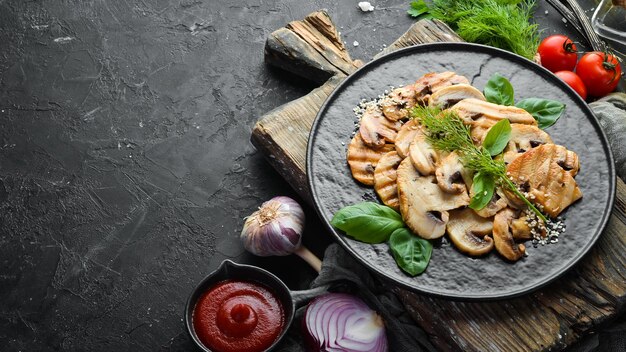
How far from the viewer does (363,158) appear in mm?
3820

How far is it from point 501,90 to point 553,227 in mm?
808

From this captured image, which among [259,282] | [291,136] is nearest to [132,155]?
[291,136]

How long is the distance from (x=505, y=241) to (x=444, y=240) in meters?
0.29

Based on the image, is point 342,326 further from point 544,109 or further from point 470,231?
point 544,109

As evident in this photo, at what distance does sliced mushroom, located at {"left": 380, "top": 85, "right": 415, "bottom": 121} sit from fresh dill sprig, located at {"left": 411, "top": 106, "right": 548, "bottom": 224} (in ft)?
0.39

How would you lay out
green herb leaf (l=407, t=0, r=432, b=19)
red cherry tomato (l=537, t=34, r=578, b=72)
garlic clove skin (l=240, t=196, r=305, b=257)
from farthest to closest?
1. green herb leaf (l=407, t=0, r=432, b=19)
2. red cherry tomato (l=537, t=34, r=578, b=72)
3. garlic clove skin (l=240, t=196, r=305, b=257)

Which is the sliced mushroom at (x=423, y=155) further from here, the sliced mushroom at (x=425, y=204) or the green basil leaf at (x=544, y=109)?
the green basil leaf at (x=544, y=109)

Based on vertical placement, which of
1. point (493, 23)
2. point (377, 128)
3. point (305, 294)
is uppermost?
point (493, 23)

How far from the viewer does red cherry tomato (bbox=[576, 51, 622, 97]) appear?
4.65m

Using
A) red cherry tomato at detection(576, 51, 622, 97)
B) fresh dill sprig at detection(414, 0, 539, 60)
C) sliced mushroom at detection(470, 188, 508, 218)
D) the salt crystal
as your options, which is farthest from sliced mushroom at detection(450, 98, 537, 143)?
the salt crystal

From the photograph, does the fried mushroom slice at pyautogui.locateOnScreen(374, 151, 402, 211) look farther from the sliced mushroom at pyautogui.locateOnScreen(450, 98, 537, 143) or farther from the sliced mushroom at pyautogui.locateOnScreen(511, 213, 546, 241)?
the sliced mushroom at pyautogui.locateOnScreen(511, 213, 546, 241)

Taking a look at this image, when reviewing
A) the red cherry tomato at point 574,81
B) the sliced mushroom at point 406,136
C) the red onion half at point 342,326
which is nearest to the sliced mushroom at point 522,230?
the sliced mushroom at point 406,136

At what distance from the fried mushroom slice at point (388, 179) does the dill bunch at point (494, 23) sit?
1.39m

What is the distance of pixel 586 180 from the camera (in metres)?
3.71
